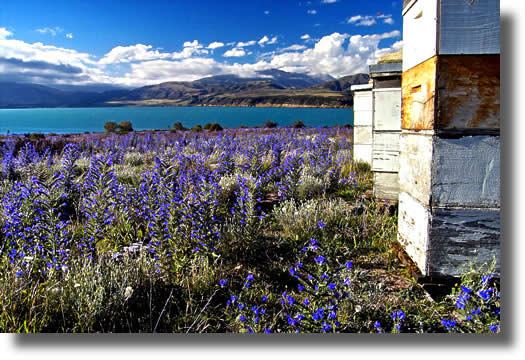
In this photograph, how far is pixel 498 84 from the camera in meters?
2.52

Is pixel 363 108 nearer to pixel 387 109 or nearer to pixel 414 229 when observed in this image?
pixel 387 109

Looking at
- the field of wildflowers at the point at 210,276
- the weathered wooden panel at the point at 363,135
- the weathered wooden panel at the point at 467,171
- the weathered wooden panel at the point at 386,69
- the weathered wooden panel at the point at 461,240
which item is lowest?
the field of wildflowers at the point at 210,276

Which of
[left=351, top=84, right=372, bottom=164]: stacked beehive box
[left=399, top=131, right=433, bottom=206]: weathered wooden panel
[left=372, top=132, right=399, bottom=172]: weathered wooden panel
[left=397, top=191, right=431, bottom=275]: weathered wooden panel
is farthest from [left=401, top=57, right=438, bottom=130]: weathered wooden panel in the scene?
[left=351, top=84, right=372, bottom=164]: stacked beehive box

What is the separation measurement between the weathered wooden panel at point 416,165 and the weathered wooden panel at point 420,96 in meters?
0.11

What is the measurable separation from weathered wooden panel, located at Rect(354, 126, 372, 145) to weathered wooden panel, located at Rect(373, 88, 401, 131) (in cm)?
159

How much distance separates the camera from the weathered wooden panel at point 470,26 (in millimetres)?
2482

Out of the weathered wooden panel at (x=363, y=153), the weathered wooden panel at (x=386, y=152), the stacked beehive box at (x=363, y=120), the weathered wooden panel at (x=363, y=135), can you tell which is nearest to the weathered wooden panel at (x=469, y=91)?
the weathered wooden panel at (x=386, y=152)

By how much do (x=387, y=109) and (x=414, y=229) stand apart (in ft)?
9.69

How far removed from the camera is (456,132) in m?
2.58

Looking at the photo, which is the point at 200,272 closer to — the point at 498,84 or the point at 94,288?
the point at 94,288

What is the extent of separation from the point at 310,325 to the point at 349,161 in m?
6.21

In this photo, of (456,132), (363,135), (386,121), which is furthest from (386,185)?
(456,132)

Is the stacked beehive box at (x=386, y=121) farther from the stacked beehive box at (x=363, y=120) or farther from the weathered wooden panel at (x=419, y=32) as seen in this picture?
the weathered wooden panel at (x=419, y=32)

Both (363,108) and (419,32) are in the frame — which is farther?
(363,108)
